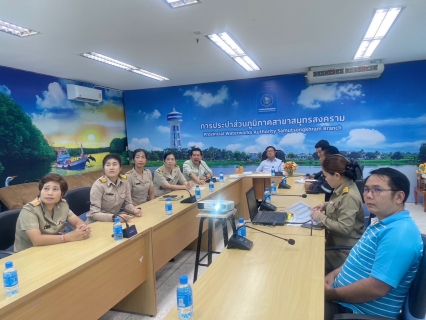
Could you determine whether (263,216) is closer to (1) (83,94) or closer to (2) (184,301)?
(2) (184,301)

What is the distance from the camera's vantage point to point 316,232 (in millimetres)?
2072

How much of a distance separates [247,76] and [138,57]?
2.66 m

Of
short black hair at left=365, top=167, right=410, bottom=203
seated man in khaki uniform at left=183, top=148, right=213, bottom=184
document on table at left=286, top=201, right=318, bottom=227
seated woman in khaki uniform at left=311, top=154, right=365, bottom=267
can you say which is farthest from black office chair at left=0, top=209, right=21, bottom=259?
seated man in khaki uniform at left=183, top=148, right=213, bottom=184

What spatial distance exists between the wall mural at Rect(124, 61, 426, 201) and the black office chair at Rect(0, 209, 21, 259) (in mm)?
5123

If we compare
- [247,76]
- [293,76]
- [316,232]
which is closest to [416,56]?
[293,76]

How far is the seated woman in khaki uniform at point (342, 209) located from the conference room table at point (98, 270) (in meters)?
0.23

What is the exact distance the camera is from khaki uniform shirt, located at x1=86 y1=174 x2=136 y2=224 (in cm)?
260

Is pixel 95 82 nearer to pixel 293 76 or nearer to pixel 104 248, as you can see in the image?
pixel 293 76

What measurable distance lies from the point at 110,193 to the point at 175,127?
460 centimetres

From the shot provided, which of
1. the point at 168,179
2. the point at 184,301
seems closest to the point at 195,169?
the point at 168,179

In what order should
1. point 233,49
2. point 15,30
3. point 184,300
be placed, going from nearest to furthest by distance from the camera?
1. point 184,300
2. point 15,30
3. point 233,49

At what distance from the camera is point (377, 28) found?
3.67 meters

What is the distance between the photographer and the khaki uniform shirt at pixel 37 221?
6.41 ft

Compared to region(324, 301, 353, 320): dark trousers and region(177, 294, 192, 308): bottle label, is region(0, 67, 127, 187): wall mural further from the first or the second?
region(324, 301, 353, 320): dark trousers
